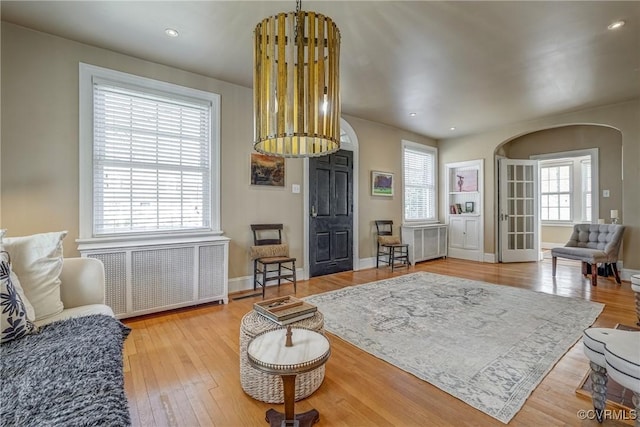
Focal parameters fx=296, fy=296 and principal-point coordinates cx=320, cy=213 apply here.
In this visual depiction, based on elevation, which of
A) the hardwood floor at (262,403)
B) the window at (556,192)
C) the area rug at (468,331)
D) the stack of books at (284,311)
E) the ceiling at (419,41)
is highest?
the ceiling at (419,41)

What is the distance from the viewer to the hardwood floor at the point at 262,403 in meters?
1.52

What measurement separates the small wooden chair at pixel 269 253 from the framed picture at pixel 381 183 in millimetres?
2146

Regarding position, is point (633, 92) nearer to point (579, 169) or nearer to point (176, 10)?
point (579, 169)

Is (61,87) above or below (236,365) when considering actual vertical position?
above

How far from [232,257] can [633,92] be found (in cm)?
582

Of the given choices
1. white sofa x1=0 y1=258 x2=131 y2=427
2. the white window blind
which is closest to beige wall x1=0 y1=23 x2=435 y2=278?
the white window blind

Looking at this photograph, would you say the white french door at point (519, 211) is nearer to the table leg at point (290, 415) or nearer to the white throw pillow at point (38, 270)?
the table leg at point (290, 415)

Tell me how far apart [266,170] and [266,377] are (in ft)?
9.42

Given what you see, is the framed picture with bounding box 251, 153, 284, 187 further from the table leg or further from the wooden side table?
the table leg

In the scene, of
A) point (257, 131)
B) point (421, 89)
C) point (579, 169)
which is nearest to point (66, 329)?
point (257, 131)

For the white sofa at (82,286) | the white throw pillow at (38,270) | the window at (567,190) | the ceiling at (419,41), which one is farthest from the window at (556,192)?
the white throw pillow at (38,270)

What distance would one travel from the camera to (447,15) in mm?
2389

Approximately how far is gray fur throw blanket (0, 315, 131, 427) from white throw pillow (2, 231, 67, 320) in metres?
0.23

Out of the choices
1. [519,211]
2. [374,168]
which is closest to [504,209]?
[519,211]
